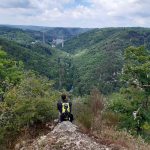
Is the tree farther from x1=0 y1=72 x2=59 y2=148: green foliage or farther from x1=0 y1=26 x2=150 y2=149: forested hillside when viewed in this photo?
x1=0 y1=72 x2=59 y2=148: green foliage

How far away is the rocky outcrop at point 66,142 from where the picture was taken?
7.14m

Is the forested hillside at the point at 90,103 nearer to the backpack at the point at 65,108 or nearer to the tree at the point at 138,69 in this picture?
the tree at the point at 138,69

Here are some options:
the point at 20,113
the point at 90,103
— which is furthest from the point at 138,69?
the point at 20,113

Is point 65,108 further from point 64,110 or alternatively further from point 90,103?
point 90,103

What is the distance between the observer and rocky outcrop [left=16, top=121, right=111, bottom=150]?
7.14 m

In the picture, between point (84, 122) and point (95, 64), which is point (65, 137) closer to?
point (84, 122)

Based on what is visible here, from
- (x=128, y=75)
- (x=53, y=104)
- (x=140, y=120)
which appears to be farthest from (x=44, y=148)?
(x=128, y=75)

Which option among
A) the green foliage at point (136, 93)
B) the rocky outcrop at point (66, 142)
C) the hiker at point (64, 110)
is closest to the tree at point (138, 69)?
the green foliage at point (136, 93)

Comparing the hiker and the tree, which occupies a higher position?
the hiker

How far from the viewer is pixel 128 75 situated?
2462cm

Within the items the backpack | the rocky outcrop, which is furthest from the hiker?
the rocky outcrop

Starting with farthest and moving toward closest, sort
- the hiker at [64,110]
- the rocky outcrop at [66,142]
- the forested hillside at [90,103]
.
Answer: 1. the hiker at [64,110]
2. the forested hillside at [90,103]
3. the rocky outcrop at [66,142]

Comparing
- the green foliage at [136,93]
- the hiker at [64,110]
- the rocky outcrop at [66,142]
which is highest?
the hiker at [64,110]

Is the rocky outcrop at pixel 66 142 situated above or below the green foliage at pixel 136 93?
above
